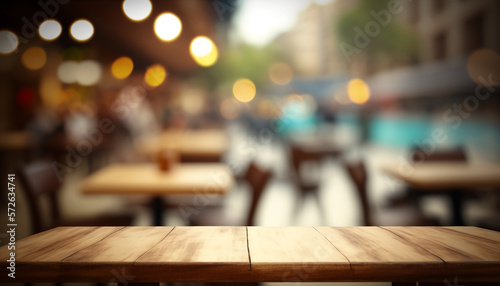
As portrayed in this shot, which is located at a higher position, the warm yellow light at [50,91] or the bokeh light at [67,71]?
the bokeh light at [67,71]

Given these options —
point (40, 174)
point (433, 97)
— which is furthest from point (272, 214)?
point (433, 97)

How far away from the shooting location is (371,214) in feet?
7.91

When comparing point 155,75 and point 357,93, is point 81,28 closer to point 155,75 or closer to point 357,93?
point 155,75

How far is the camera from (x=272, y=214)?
13.8 ft

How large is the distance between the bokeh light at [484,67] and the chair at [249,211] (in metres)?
11.5

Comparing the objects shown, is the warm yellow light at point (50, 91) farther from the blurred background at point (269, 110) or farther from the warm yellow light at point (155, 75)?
the warm yellow light at point (155, 75)

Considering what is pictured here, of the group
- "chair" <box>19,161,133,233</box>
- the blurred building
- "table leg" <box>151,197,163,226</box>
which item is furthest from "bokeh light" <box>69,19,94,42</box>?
the blurred building

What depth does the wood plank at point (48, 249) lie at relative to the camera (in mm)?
1072

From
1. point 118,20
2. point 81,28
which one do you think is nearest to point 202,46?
point 118,20

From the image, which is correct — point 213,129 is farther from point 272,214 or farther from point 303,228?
point 303,228

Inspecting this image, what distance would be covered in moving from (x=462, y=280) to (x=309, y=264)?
1.54 ft

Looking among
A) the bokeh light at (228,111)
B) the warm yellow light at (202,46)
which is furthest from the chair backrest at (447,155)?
the bokeh light at (228,111)

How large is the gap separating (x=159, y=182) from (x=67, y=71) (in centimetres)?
1035

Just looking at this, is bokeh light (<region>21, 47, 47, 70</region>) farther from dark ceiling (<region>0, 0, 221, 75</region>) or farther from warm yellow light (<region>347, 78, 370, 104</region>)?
warm yellow light (<region>347, 78, 370, 104</region>)
